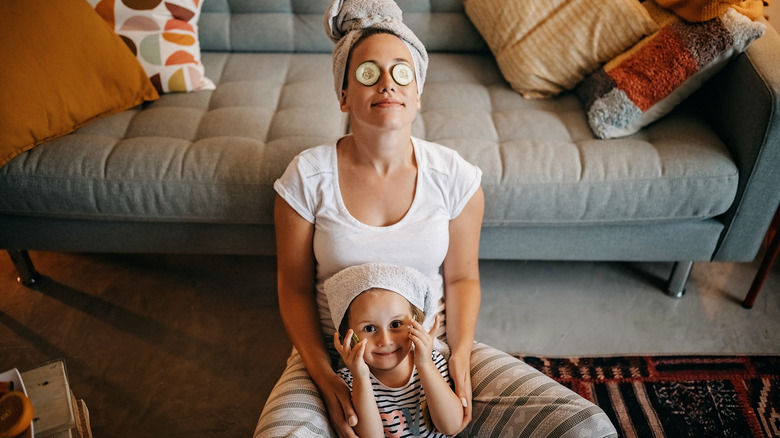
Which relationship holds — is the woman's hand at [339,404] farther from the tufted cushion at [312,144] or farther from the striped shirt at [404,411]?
the tufted cushion at [312,144]

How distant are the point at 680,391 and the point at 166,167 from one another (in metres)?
1.55

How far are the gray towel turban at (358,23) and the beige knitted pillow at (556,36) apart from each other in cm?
71

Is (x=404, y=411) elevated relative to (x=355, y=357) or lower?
lower

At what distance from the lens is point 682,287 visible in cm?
183

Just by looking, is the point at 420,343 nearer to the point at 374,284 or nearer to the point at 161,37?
the point at 374,284

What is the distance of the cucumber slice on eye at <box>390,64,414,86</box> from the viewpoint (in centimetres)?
113

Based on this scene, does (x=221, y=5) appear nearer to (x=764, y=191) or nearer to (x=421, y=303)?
(x=421, y=303)

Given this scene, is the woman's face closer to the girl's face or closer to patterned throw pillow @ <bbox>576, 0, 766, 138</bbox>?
the girl's face

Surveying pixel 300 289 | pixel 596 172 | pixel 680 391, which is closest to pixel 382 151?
pixel 300 289

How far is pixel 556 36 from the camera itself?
176cm

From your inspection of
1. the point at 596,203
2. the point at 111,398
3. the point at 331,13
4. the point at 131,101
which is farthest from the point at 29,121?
the point at 596,203

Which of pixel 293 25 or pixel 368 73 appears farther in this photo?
pixel 293 25

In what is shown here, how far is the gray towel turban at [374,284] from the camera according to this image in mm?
1113

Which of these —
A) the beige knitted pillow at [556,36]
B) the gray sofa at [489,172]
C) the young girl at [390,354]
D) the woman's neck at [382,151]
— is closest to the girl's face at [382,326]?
the young girl at [390,354]
